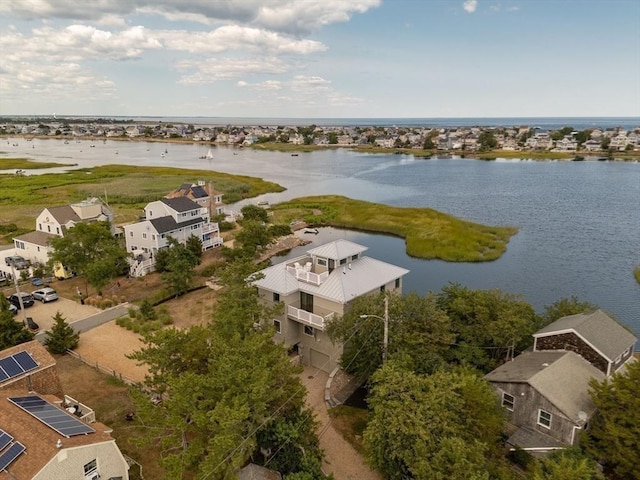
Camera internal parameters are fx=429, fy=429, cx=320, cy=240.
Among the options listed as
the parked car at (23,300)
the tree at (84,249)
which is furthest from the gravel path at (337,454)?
the parked car at (23,300)

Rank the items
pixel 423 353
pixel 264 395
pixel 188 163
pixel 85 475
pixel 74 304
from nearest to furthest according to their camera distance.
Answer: pixel 85 475, pixel 264 395, pixel 423 353, pixel 74 304, pixel 188 163

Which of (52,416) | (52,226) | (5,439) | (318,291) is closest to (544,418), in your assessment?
(318,291)

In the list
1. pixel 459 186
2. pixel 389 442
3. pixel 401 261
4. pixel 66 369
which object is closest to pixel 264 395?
pixel 389 442

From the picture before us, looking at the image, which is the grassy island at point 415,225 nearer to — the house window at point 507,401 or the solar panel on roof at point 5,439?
the house window at point 507,401

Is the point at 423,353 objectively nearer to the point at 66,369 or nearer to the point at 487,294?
the point at 487,294

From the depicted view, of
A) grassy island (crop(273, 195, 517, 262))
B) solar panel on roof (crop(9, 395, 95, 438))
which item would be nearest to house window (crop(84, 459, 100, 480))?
solar panel on roof (crop(9, 395, 95, 438))

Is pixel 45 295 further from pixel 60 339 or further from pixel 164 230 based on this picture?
pixel 164 230
